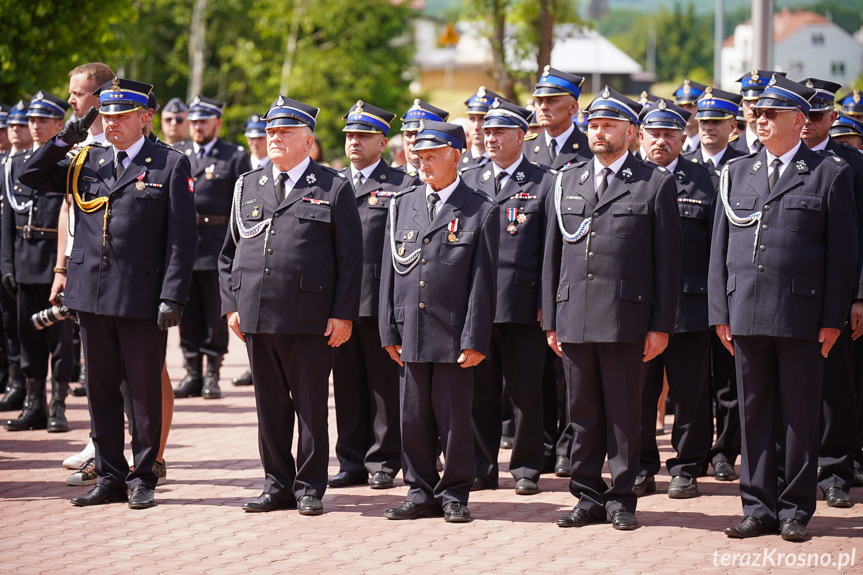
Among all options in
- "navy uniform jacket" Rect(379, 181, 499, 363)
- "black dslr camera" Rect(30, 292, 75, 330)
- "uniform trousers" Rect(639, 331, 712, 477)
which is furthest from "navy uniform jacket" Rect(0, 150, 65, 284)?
"uniform trousers" Rect(639, 331, 712, 477)

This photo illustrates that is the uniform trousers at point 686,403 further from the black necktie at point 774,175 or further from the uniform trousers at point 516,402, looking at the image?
the black necktie at point 774,175

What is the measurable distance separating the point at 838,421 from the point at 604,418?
1804mm

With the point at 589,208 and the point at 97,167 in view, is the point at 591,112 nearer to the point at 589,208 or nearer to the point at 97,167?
the point at 589,208

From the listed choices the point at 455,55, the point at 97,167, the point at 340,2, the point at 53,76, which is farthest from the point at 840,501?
the point at 455,55

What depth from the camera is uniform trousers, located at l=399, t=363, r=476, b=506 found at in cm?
744

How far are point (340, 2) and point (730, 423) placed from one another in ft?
113

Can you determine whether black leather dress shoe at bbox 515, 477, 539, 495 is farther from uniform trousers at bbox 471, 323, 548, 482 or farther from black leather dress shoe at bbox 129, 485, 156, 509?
black leather dress shoe at bbox 129, 485, 156, 509

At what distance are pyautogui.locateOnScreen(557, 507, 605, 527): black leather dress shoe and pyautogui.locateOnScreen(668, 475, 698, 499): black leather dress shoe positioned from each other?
100cm

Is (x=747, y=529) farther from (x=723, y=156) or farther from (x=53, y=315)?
(x=53, y=315)

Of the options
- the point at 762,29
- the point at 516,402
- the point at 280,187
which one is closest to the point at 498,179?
the point at 516,402

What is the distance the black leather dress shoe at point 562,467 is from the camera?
8883 mm

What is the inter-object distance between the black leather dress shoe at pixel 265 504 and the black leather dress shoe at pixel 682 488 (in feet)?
8.53

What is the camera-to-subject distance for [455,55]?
366ft

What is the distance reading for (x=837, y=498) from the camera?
7.85 meters
